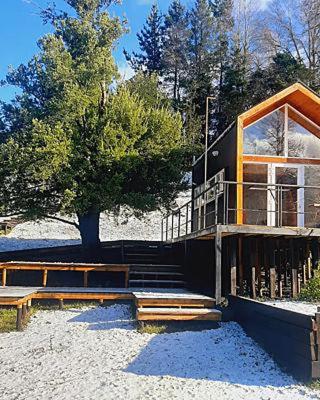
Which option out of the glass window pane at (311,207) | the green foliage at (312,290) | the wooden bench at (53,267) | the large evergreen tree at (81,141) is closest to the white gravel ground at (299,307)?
the green foliage at (312,290)

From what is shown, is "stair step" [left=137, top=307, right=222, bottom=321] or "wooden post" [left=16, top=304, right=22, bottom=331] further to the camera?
"wooden post" [left=16, top=304, right=22, bottom=331]

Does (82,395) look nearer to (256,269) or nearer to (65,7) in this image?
(256,269)

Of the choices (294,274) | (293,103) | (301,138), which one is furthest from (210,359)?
(293,103)

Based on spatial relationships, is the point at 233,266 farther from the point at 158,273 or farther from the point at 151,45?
the point at 151,45

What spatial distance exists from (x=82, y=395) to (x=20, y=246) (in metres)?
15.7

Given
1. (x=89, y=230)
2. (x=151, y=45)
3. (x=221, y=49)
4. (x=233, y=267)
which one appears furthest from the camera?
(x=151, y=45)

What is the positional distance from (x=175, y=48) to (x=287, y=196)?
78.7 ft

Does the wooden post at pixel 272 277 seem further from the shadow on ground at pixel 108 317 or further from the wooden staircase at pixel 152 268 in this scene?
the wooden staircase at pixel 152 268

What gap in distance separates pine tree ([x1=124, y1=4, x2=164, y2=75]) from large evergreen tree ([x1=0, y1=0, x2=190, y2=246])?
1668 centimetres

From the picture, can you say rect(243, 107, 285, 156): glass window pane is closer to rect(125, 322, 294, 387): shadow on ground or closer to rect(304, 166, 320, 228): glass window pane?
rect(304, 166, 320, 228): glass window pane

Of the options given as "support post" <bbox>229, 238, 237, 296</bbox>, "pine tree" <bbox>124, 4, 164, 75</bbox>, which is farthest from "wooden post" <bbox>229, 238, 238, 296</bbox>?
"pine tree" <bbox>124, 4, 164, 75</bbox>

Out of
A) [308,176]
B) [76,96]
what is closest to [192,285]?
[308,176]

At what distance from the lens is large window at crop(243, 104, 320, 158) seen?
496 inches

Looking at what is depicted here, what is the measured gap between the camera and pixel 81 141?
619 inches
